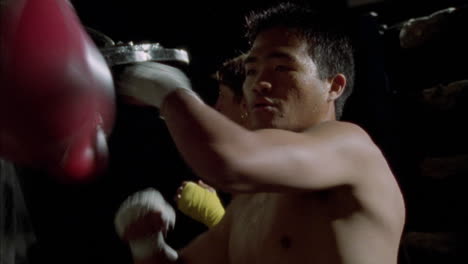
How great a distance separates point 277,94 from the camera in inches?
52.5

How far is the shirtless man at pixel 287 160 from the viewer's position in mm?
959

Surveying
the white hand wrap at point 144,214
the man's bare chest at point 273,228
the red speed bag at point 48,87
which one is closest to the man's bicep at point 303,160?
the man's bare chest at point 273,228

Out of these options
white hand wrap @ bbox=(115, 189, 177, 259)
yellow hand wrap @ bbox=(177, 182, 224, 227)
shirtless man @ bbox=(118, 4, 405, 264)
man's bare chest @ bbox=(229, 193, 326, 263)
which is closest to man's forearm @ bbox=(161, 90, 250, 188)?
shirtless man @ bbox=(118, 4, 405, 264)

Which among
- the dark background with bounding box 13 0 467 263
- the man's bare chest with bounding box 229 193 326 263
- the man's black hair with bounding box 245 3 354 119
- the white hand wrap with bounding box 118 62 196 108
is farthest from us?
the dark background with bounding box 13 0 467 263

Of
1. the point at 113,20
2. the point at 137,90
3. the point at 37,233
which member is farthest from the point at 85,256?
the point at 137,90

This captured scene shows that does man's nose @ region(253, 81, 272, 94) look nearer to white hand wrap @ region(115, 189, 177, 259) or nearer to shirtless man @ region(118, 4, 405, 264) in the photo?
shirtless man @ region(118, 4, 405, 264)

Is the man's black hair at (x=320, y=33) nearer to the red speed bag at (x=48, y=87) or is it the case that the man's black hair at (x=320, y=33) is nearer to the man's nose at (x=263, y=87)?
the man's nose at (x=263, y=87)

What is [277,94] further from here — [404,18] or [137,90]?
[404,18]

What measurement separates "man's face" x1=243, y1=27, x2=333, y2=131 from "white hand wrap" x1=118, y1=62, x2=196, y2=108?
28cm

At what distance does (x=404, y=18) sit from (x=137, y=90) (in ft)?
7.73

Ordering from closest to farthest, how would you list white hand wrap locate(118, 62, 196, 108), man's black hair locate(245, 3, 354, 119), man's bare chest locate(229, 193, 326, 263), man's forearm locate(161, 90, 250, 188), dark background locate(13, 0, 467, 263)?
1. man's forearm locate(161, 90, 250, 188)
2. white hand wrap locate(118, 62, 196, 108)
3. man's bare chest locate(229, 193, 326, 263)
4. man's black hair locate(245, 3, 354, 119)
5. dark background locate(13, 0, 467, 263)

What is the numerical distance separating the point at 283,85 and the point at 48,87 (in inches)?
24.8

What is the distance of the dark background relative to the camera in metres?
2.42

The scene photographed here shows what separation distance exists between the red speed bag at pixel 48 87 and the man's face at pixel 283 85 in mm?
438
